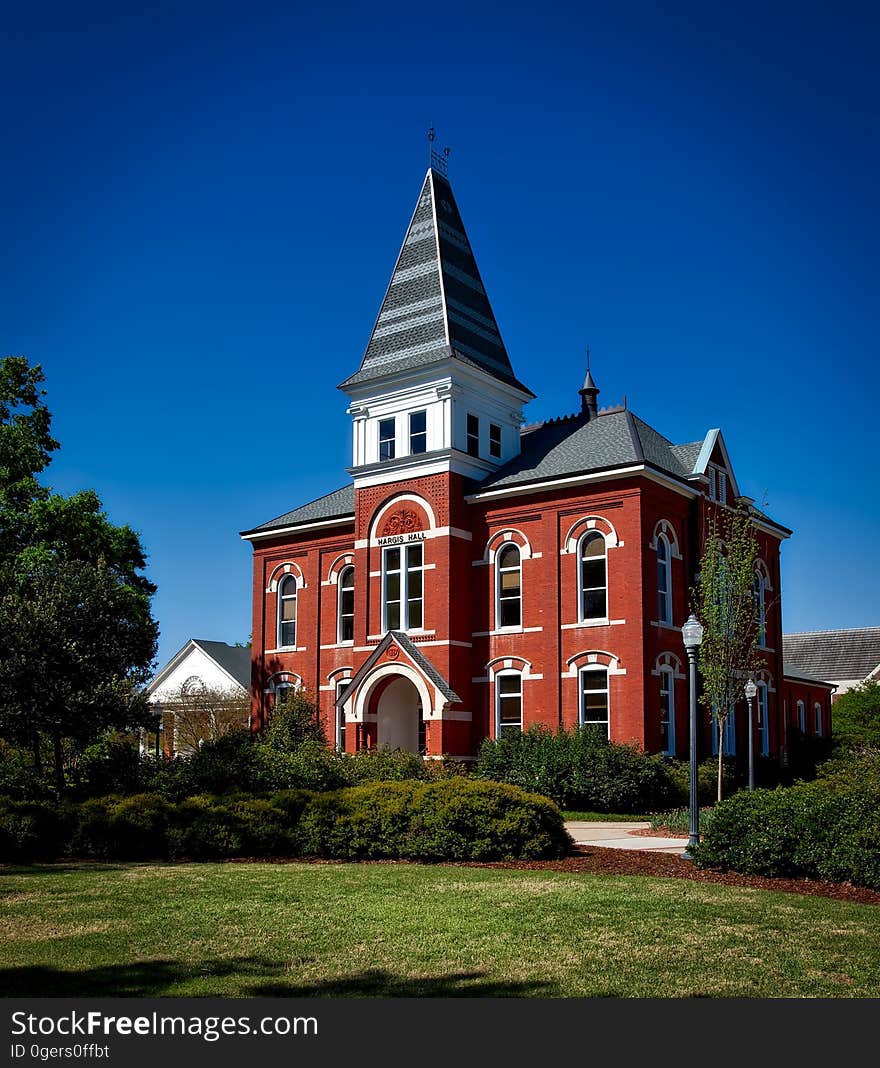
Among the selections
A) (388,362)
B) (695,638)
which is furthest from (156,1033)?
(388,362)

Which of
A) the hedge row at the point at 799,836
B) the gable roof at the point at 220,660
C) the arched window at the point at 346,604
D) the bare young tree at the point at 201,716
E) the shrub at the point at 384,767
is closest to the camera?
the hedge row at the point at 799,836

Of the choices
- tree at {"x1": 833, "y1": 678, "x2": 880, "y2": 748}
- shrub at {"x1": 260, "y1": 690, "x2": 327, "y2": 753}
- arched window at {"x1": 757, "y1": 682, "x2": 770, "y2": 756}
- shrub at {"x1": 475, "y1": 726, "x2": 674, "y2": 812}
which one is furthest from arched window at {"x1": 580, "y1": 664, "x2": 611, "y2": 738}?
tree at {"x1": 833, "y1": 678, "x2": 880, "y2": 748}

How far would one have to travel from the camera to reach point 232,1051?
20.4 feet

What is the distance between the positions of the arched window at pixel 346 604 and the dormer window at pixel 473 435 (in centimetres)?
640

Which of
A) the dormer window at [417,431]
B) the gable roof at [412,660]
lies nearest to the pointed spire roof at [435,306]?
the dormer window at [417,431]

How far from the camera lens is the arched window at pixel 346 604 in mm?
36469

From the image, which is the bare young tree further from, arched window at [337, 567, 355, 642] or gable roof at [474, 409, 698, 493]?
gable roof at [474, 409, 698, 493]

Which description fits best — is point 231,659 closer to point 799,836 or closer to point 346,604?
point 346,604

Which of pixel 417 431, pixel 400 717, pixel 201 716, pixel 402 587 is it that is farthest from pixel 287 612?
pixel 201 716

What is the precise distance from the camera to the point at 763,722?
35.7 meters

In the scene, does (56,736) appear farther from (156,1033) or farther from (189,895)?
(156,1033)

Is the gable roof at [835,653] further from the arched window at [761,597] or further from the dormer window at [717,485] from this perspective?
the dormer window at [717,485]

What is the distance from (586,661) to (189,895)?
19614mm
